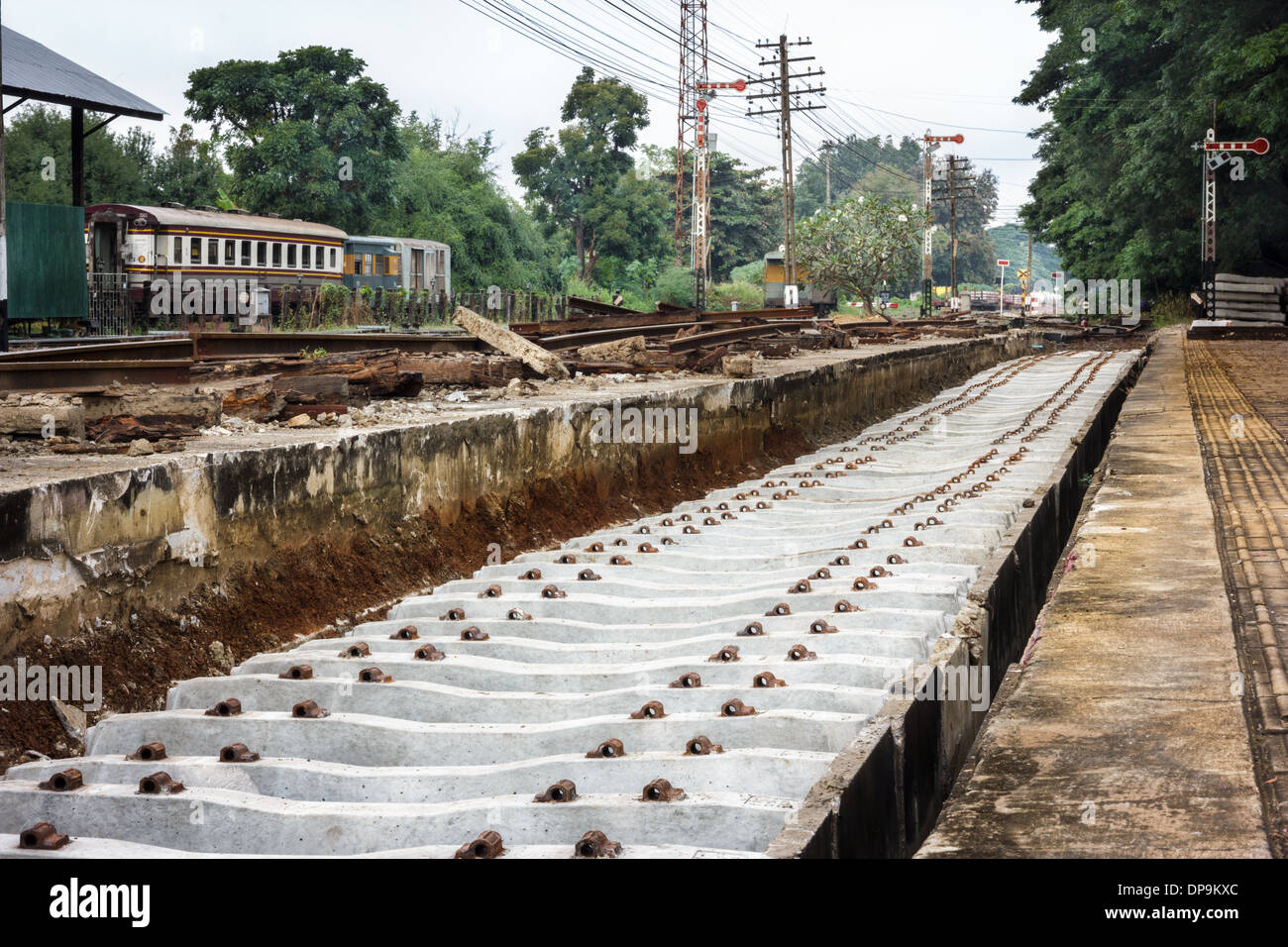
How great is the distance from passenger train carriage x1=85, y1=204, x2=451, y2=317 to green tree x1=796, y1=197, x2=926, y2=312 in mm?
30953

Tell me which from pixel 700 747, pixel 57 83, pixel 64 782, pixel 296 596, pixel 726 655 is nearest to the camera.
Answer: pixel 700 747

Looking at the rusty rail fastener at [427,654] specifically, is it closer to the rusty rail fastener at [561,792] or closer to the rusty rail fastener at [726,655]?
the rusty rail fastener at [726,655]

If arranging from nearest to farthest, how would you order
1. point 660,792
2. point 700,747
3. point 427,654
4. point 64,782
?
point 660,792 < point 700,747 < point 64,782 < point 427,654

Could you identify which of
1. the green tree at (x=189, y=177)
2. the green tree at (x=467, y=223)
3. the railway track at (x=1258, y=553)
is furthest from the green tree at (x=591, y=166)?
the railway track at (x=1258, y=553)

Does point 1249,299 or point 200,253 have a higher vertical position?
point 200,253

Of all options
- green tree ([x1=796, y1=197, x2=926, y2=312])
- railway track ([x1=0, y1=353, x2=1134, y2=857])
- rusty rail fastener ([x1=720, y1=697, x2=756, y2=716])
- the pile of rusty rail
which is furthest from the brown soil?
green tree ([x1=796, y1=197, x2=926, y2=312])

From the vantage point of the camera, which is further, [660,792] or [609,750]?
[609,750]

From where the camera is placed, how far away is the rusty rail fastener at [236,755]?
3535 millimetres

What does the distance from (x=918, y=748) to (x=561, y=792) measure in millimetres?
952

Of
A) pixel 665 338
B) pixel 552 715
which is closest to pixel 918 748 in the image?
pixel 552 715

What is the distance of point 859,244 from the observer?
5953cm

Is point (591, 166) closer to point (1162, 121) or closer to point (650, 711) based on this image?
point (1162, 121)

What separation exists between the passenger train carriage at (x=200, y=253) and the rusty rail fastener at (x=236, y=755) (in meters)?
22.9

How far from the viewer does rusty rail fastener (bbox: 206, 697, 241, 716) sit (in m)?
3.88
